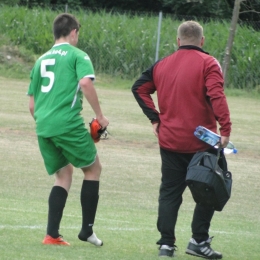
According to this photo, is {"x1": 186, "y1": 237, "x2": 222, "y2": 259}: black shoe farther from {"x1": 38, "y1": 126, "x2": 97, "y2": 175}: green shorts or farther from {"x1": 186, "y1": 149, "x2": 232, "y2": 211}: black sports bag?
{"x1": 38, "y1": 126, "x2": 97, "y2": 175}: green shorts

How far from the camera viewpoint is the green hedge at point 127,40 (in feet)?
94.0

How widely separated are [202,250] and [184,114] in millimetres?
1106

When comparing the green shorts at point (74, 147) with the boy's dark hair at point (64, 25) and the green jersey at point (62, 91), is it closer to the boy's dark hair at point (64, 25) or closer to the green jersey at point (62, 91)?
the green jersey at point (62, 91)

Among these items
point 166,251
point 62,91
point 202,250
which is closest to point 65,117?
point 62,91

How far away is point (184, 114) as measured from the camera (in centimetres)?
676

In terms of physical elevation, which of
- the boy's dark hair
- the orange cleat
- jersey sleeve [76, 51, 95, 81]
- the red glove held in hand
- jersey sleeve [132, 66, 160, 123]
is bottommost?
the orange cleat

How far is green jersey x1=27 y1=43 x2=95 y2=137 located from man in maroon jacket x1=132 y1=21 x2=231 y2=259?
61 centimetres

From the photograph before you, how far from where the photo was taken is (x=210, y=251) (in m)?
6.88

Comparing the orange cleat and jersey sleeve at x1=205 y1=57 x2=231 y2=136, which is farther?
the orange cleat

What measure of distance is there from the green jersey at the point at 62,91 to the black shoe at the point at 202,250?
1.36m

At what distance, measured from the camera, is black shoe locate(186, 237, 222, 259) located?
6.86 meters

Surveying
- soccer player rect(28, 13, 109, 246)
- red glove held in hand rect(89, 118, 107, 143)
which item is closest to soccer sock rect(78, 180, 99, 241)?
soccer player rect(28, 13, 109, 246)

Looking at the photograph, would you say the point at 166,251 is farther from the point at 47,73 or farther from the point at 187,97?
the point at 47,73

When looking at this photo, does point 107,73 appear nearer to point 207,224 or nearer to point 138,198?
point 138,198
